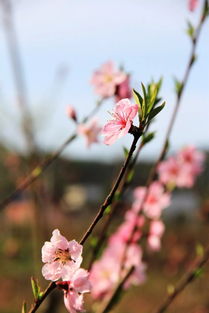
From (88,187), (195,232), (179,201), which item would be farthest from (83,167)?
(195,232)

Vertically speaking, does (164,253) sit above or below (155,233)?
below

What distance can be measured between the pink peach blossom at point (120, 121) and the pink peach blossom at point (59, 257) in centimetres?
16

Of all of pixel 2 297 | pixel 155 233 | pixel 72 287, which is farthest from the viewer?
pixel 2 297

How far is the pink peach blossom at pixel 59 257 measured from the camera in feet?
2.43

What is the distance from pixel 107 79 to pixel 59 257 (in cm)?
87

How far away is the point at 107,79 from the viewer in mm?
1552

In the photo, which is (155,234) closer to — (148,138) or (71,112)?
(71,112)

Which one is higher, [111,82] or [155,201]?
[111,82]

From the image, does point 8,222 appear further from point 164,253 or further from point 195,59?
point 195,59

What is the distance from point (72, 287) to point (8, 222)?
12.0 meters

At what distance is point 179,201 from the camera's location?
58.2 feet

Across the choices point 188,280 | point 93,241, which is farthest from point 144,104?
point 188,280

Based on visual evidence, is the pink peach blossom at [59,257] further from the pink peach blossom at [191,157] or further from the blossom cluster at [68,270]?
the pink peach blossom at [191,157]

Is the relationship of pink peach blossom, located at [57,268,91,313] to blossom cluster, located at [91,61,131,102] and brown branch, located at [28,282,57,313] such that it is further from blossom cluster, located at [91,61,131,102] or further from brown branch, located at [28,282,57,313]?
blossom cluster, located at [91,61,131,102]
